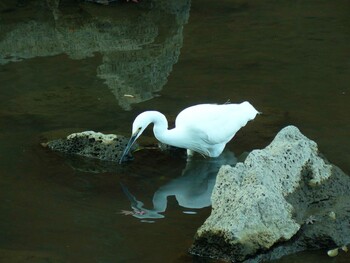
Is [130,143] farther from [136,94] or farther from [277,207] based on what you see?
[136,94]

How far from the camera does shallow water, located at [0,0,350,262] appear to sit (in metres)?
6.84

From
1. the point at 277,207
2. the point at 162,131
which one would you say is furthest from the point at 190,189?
the point at 277,207

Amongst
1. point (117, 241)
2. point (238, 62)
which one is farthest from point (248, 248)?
point (238, 62)

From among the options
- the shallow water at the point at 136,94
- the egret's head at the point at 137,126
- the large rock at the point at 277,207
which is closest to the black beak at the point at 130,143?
the egret's head at the point at 137,126

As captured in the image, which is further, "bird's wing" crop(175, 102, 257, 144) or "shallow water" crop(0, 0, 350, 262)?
"bird's wing" crop(175, 102, 257, 144)

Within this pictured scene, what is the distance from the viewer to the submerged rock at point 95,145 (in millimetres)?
8195

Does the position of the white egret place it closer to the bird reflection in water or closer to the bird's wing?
the bird's wing

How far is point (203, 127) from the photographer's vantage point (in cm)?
817

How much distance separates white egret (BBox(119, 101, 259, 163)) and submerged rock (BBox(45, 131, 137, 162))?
222mm

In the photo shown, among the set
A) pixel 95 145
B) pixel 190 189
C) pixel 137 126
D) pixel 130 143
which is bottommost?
pixel 190 189

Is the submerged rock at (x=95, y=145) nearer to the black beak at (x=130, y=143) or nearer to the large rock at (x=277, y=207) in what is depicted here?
the black beak at (x=130, y=143)

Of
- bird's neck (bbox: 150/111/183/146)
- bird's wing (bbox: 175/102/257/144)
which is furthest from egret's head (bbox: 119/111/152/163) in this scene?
bird's wing (bbox: 175/102/257/144)

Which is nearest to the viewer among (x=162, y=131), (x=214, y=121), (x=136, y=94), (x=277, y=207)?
(x=277, y=207)

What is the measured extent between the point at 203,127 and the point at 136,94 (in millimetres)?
2141
